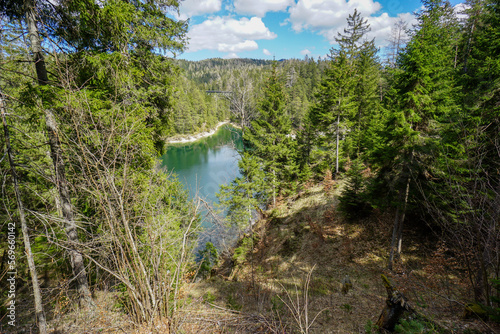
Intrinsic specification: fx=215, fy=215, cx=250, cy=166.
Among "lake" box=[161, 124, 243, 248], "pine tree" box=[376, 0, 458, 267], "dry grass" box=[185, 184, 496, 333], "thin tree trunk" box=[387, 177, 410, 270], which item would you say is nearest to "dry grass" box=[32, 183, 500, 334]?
"dry grass" box=[185, 184, 496, 333]

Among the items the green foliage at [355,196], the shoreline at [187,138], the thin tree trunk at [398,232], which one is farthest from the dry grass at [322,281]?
the shoreline at [187,138]

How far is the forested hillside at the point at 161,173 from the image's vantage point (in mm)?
2836

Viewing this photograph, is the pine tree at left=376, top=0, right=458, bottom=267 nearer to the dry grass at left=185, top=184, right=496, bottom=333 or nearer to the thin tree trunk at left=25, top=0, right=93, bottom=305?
the dry grass at left=185, top=184, right=496, bottom=333

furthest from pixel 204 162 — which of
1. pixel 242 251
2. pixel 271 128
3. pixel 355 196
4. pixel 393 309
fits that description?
pixel 393 309

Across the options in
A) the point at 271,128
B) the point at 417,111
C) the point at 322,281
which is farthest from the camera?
the point at 271,128

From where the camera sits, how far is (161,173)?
25.6ft

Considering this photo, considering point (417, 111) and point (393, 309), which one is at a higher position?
point (417, 111)

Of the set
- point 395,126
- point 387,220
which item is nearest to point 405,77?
point 395,126

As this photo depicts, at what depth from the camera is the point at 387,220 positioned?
11617 mm

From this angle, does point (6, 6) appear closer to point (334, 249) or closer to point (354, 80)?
point (334, 249)

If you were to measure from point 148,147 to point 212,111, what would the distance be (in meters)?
67.4

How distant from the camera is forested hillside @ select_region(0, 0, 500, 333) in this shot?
9.30 feet

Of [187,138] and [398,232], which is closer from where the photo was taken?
[398,232]

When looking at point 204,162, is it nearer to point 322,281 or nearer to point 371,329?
point 322,281
